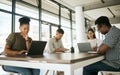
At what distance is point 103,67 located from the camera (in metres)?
2.28

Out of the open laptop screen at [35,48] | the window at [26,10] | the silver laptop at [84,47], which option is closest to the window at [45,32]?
the window at [26,10]

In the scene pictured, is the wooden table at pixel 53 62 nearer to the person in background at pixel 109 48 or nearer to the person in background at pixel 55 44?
the person in background at pixel 109 48

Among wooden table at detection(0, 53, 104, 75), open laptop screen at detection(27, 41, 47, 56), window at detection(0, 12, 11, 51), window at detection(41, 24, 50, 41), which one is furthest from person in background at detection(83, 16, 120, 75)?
window at detection(41, 24, 50, 41)

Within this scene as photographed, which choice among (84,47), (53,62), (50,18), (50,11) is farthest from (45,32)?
(53,62)

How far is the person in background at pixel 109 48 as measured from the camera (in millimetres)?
2094

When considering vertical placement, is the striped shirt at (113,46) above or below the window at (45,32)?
below

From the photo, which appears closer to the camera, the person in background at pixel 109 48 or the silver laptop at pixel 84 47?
the person in background at pixel 109 48

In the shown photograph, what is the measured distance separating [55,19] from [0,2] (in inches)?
128

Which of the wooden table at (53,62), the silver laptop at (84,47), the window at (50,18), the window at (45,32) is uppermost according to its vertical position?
the window at (50,18)

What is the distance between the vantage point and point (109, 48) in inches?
85.2

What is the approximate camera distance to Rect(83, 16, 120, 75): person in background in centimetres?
209

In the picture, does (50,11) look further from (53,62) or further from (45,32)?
(53,62)

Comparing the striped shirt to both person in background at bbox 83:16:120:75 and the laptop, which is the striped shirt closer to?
person in background at bbox 83:16:120:75

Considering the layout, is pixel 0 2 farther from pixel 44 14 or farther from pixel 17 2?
pixel 44 14
